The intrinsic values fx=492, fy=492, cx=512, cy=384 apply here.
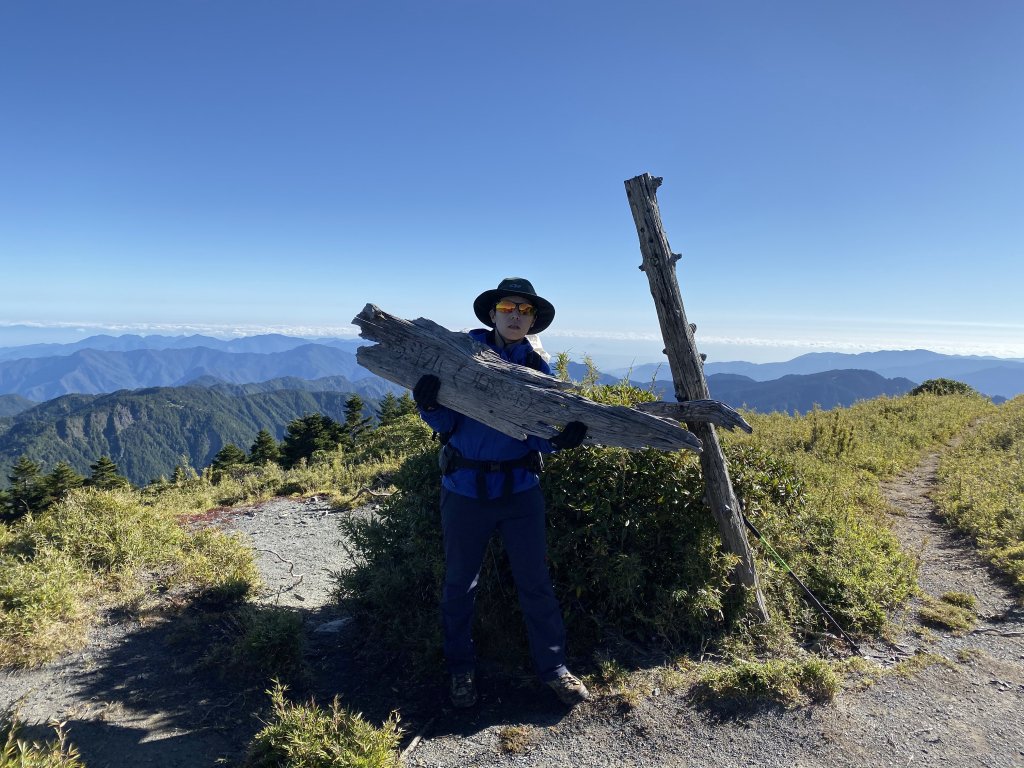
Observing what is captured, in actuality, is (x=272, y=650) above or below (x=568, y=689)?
below

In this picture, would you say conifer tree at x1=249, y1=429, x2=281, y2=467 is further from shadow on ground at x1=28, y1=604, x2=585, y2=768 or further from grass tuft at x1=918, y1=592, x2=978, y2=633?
grass tuft at x1=918, y1=592, x2=978, y2=633

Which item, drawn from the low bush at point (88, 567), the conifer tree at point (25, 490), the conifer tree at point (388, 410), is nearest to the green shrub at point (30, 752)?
the low bush at point (88, 567)

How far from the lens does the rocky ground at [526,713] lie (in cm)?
375

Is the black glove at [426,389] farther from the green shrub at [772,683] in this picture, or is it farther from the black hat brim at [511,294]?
the green shrub at [772,683]

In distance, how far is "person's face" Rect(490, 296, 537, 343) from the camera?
4332mm

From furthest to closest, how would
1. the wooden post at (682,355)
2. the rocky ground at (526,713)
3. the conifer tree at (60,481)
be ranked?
the conifer tree at (60,481)
the wooden post at (682,355)
the rocky ground at (526,713)

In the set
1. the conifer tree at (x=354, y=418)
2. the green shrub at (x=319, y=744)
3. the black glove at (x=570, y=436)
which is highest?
the black glove at (x=570, y=436)

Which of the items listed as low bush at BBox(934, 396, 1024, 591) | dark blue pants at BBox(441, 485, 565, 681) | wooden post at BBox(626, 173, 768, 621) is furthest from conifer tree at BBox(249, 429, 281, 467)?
low bush at BBox(934, 396, 1024, 591)

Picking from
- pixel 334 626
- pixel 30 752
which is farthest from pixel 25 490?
pixel 30 752

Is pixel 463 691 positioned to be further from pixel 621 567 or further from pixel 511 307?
pixel 511 307

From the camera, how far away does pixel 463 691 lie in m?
4.34

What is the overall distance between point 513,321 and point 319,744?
340 cm

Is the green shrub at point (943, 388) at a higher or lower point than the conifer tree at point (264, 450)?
higher

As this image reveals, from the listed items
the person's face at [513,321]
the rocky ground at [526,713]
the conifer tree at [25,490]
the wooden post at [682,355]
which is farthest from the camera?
the conifer tree at [25,490]
